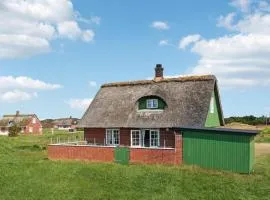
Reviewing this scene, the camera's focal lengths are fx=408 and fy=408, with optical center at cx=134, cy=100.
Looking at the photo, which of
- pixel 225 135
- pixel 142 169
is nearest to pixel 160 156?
pixel 142 169

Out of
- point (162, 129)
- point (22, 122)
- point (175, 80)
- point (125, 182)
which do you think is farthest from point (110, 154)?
point (22, 122)

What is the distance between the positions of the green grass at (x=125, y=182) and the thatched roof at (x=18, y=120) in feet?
233

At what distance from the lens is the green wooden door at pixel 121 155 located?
29016 mm

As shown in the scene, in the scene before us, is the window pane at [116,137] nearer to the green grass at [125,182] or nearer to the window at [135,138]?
the window at [135,138]

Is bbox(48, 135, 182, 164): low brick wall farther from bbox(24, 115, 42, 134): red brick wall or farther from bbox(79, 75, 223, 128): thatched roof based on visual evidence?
bbox(24, 115, 42, 134): red brick wall

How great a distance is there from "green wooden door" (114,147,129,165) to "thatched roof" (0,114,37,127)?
70.2m

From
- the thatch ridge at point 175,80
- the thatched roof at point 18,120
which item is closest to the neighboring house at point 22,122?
the thatched roof at point 18,120

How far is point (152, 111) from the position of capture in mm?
33344

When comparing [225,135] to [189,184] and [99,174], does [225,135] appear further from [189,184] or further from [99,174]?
[99,174]

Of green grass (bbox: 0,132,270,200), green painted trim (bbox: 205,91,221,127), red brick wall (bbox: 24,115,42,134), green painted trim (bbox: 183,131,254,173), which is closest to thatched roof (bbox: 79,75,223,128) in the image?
green painted trim (bbox: 205,91,221,127)

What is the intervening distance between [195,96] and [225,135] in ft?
23.5

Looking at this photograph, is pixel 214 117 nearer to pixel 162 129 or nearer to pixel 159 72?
pixel 162 129

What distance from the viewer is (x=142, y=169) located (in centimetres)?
2544

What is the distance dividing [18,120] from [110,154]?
72.0 meters
